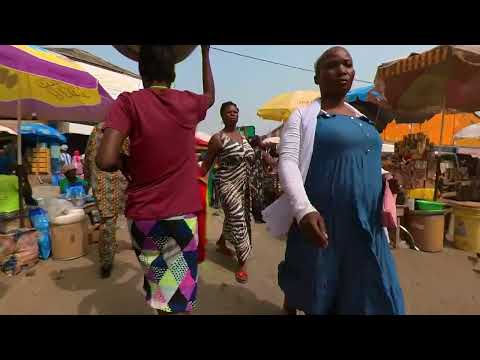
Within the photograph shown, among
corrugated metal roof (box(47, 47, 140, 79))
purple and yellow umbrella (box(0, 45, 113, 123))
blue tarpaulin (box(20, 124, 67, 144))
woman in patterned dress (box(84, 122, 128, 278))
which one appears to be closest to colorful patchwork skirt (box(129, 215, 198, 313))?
woman in patterned dress (box(84, 122, 128, 278))

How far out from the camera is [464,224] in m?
4.42

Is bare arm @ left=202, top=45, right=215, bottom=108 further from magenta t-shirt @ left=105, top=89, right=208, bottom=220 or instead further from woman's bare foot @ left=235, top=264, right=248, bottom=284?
woman's bare foot @ left=235, top=264, right=248, bottom=284

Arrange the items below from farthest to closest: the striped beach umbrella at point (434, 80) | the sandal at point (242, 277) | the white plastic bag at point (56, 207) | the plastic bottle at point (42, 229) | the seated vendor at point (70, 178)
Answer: the seated vendor at point (70, 178)
the striped beach umbrella at point (434, 80)
the white plastic bag at point (56, 207)
the plastic bottle at point (42, 229)
the sandal at point (242, 277)

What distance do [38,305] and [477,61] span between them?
5.97m

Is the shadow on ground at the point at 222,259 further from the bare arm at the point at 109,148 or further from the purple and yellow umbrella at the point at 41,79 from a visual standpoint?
the bare arm at the point at 109,148

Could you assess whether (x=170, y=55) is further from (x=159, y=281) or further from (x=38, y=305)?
(x=38, y=305)

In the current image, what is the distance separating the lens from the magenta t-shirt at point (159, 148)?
→ 1433 mm

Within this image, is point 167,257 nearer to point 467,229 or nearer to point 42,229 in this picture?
point 42,229

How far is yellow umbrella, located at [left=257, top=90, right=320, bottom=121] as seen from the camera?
8.60 m

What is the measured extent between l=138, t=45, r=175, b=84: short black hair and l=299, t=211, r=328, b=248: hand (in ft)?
3.15

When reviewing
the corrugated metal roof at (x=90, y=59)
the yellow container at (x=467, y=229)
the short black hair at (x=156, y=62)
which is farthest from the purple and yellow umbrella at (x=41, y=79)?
the corrugated metal roof at (x=90, y=59)

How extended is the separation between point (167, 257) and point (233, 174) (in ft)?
6.44

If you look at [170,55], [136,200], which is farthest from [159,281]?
[170,55]

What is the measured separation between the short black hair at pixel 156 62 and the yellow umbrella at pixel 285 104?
23.6 ft
